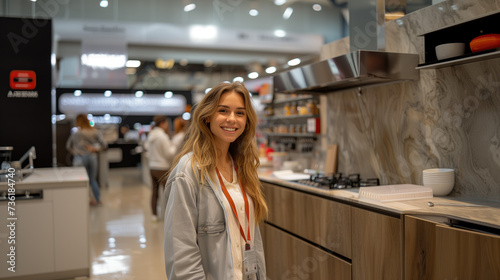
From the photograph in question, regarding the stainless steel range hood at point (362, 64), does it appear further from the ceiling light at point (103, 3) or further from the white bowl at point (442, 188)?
the ceiling light at point (103, 3)

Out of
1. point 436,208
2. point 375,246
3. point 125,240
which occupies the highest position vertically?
point 436,208

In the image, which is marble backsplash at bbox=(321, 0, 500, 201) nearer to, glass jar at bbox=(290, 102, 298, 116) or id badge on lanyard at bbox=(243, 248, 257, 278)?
glass jar at bbox=(290, 102, 298, 116)

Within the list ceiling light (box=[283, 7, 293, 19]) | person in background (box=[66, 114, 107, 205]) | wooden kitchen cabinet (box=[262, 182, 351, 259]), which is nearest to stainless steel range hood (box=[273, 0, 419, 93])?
wooden kitchen cabinet (box=[262, 182, 351, 259])

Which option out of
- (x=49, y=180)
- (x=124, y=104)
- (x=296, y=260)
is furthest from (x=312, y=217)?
(x=124, y=104)

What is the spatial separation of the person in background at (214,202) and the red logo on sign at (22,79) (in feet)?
11.9

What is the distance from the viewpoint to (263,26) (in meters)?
9.27

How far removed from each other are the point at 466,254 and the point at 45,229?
3.51 metres

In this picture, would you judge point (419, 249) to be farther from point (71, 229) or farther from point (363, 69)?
point (71, 229)

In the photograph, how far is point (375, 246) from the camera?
2.51 m

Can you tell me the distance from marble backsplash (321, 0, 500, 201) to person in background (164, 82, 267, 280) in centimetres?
166

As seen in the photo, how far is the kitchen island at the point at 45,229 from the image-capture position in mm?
3682

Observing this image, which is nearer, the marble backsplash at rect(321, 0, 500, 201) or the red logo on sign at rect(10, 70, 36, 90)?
the marble backsplash at rect(321, 0, 500, 201)

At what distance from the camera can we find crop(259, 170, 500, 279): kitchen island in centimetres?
193

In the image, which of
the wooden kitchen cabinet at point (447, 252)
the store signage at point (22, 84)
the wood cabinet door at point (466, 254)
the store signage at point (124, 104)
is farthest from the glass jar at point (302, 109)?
the store signage at point (124, 104)
